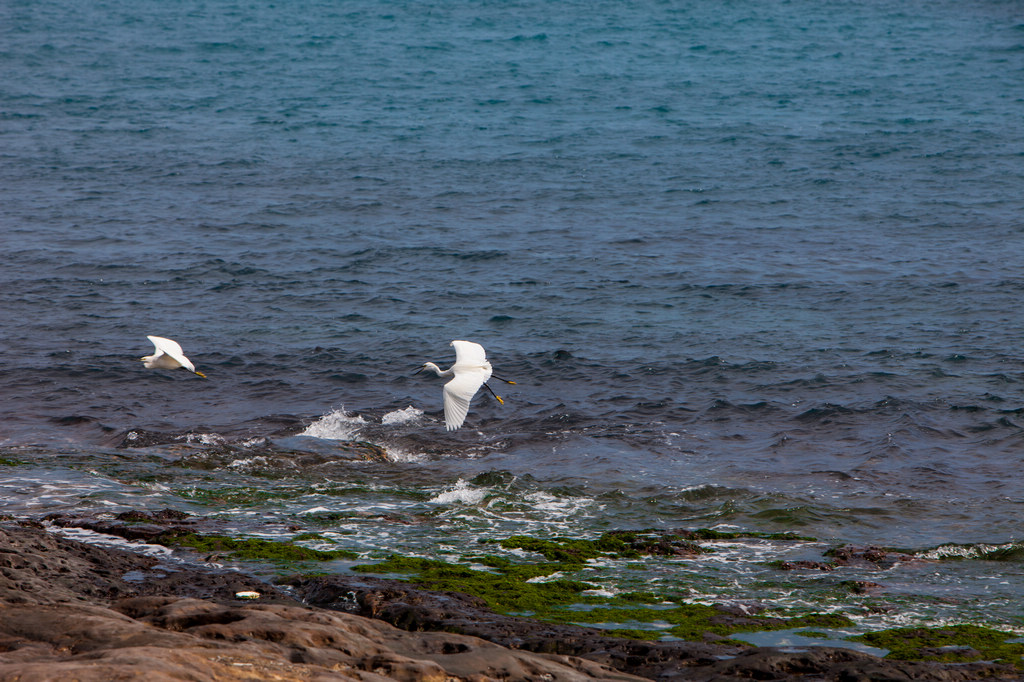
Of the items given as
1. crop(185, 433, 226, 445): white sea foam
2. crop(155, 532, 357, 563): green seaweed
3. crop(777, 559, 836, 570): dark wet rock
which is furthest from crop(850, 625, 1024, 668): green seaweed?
crop(185, 433, 226, 445): white sea foam

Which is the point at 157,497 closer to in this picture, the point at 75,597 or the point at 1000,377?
the point at 75,597

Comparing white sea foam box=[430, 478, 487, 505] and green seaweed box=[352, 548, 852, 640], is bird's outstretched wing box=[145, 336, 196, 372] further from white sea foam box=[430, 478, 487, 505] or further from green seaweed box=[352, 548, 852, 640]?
green seaweed box=[352, 548, 852, 640]

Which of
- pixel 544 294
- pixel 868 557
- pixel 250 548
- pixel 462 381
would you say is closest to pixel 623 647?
pixel 868 557

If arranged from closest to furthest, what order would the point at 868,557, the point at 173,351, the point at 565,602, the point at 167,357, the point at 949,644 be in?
the point at 949,644 < the point at 565,602 < the point at 868,557 < the point at 173,351 < the point at 167,357

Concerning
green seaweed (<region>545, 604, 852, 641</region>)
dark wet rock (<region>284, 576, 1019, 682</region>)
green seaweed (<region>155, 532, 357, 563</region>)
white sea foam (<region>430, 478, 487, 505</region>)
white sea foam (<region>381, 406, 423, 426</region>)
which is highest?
dark wet rock (<region>284, 576, 1019, 682</region>)

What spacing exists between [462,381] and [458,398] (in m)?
0.33

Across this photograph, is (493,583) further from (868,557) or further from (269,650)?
(868,557)

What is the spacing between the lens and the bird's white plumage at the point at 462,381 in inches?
499

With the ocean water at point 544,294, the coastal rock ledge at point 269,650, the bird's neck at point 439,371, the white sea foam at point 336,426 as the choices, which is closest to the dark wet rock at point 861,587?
the ocean water at point 544,294

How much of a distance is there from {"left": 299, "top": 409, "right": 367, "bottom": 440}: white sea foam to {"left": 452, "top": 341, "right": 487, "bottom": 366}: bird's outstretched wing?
5.07 ft

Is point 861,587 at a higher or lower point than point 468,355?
lower

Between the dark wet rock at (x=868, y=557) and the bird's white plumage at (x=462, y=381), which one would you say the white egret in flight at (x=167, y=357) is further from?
the dark wet rock at (x=868, y=557)

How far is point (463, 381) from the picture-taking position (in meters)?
13.1

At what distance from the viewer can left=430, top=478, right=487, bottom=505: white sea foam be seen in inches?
439
